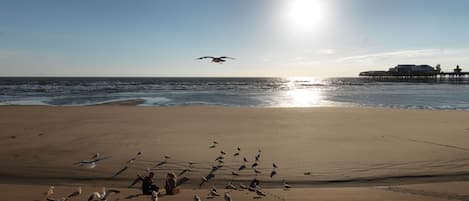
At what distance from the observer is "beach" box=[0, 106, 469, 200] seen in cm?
711

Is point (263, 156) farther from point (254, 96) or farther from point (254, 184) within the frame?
point (254, 96)

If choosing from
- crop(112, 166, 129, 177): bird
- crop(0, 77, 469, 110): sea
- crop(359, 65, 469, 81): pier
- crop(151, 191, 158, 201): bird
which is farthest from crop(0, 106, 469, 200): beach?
crop(359, 65, 469, 81): pier

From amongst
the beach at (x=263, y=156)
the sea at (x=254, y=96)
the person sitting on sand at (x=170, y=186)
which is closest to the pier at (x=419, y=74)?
the sea at (x=254, y=96)

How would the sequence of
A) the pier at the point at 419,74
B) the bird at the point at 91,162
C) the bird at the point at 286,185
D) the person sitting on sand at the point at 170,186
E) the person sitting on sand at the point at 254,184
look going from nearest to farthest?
the person sitting on sand at the point at 170,186, the person sitting on sand at the point at 254,184, the bird at the point at 286,185, the bird at the point at 91,162, the pier at the point at 419,74

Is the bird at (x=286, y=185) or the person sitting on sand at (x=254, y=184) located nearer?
the person sitting on sand at (x=254, y=184)

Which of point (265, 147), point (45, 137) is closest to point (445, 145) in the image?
point (265, 147)

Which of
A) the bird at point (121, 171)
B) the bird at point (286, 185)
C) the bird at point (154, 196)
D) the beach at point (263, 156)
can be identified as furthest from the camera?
the bird at point (121, 171)

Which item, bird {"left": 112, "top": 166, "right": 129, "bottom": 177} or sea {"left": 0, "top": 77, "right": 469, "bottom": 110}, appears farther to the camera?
sea {"left": 0, "top": 77, "right": 469, "bottom": 110}

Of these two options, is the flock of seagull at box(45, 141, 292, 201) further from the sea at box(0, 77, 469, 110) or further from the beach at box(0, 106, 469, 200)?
the sea at box(0, 77, 469, 110)

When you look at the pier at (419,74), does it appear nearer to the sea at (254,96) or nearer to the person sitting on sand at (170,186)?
the sea at (254,96)

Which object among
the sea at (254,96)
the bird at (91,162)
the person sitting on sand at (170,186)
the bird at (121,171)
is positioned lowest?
the sea at (254,96)

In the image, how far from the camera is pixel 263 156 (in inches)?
368

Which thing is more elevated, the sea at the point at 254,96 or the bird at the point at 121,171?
the bird at the point at 121,171

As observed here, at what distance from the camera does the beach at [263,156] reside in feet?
23.3
